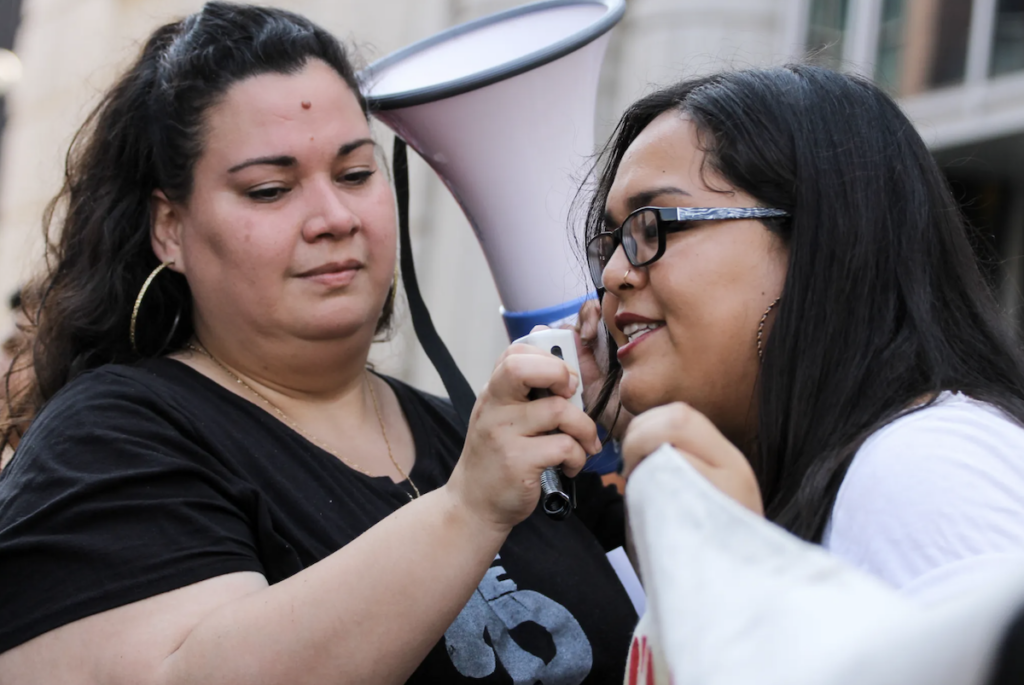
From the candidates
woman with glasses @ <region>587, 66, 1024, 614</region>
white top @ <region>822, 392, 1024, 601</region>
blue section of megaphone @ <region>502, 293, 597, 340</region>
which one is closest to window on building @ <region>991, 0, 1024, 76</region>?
blue section of megaphone @ <region>502, 293, 597, 340</region>

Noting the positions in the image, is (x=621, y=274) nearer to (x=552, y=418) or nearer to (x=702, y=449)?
(x=552, y=418)

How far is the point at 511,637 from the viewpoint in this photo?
1.82 metres

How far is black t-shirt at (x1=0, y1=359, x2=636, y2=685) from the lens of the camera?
5.01 ft

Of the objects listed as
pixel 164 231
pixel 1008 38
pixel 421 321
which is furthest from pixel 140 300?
pixel 1008 38

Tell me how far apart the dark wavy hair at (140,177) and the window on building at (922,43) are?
3.87m

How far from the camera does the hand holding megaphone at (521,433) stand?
144 centimetres

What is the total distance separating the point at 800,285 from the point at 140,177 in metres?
1.31

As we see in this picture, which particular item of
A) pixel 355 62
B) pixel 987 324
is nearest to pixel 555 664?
pixel 987 324

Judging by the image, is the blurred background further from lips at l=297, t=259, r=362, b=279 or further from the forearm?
the forearm

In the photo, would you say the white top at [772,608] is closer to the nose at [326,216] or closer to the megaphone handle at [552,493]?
the megaphone handle at [552,493]

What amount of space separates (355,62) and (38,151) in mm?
7671

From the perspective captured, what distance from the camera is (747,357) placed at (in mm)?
1423

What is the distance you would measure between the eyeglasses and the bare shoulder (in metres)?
0.70

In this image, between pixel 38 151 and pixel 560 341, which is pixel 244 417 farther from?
pixel 38 151
